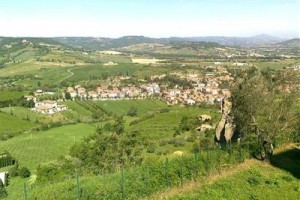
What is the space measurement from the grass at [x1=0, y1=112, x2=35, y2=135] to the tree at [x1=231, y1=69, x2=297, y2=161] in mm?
81153

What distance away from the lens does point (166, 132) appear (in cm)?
7606

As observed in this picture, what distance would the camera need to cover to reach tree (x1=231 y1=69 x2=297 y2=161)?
2319cm

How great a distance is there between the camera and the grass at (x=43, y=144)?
74.3m

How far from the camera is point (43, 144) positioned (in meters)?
81.4

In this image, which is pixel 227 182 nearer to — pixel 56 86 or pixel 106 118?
pixel 106 118

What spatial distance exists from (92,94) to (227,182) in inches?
5180

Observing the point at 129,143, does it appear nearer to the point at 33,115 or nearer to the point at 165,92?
the point at 33,115

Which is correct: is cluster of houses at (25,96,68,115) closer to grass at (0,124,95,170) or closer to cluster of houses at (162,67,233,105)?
grass at (0,124,95,170)

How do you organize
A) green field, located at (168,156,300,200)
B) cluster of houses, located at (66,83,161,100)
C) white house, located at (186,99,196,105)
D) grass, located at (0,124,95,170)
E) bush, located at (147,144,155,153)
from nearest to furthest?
green field, located at (168,156,300,200) → bush, located at (147,144,155,153) → grass, located at (0,124,95,170) → white house, located at (186,99,196,105) → cluster of houses, located at (66,83,161,100)

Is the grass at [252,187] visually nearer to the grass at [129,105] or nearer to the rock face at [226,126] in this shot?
the rock face at [226,126]

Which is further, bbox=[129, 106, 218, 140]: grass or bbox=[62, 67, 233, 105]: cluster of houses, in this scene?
bbox=[62, 67, 233, 105]: cluster of houses

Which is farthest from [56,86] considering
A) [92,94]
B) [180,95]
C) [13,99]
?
[180,95]

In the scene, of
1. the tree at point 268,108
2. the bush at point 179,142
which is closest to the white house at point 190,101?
the bush at point 179,142

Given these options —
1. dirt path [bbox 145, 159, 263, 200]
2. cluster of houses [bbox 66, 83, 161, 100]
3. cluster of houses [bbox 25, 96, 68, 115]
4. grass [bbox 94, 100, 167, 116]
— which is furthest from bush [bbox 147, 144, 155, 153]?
cluster of houses [bbox 66, 83, 161, 100]
